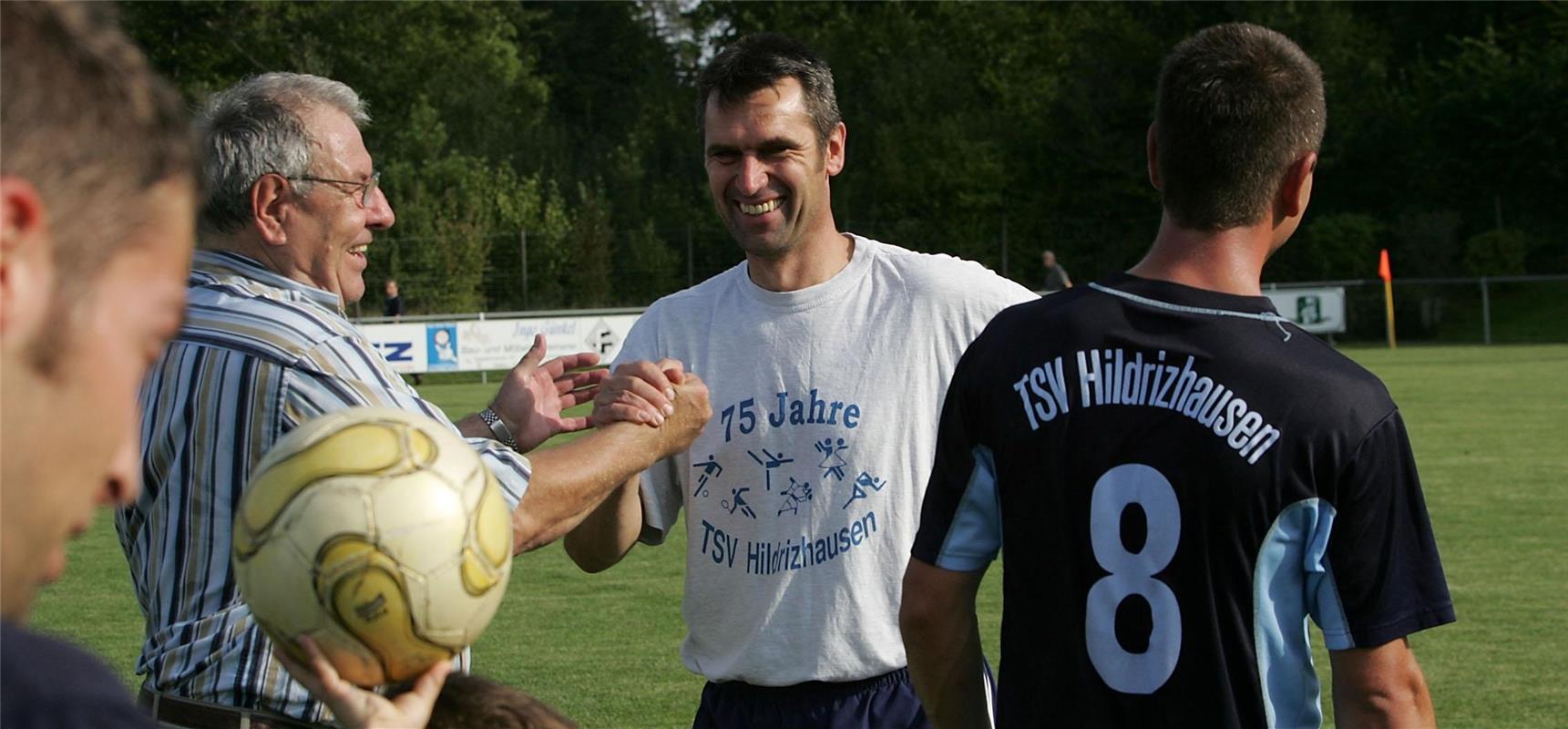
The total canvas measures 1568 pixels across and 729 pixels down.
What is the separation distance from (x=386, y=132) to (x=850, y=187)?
13.4 meters

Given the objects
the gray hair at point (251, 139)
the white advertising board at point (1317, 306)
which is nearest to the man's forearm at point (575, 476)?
the gray hair at point (251, 139)

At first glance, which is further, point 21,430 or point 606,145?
point 606,145

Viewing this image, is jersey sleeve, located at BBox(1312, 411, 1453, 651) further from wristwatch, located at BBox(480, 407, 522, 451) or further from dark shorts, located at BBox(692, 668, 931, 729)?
Result: wristwatch, located at BBox(480, 407, 522, 451)

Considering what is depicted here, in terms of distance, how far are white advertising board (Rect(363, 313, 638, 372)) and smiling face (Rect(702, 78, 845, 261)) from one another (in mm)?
21894

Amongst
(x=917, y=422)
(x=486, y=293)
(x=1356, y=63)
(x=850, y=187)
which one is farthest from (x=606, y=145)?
(x=917, y=422)

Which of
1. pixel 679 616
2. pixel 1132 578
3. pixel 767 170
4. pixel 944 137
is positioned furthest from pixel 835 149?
pixel 944 137

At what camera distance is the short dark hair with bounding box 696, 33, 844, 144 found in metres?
4.16

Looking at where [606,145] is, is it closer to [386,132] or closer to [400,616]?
[386,132]

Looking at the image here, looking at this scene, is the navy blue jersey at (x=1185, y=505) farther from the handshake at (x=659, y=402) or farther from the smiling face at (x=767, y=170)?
the smiling face at (x=767, y=170)

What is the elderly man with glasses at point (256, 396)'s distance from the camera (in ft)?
9.34

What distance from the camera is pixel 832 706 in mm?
3904

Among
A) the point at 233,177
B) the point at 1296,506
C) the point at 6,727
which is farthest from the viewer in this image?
the point at 233,177

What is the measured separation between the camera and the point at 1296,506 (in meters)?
2.64

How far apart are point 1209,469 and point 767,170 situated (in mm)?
1780
